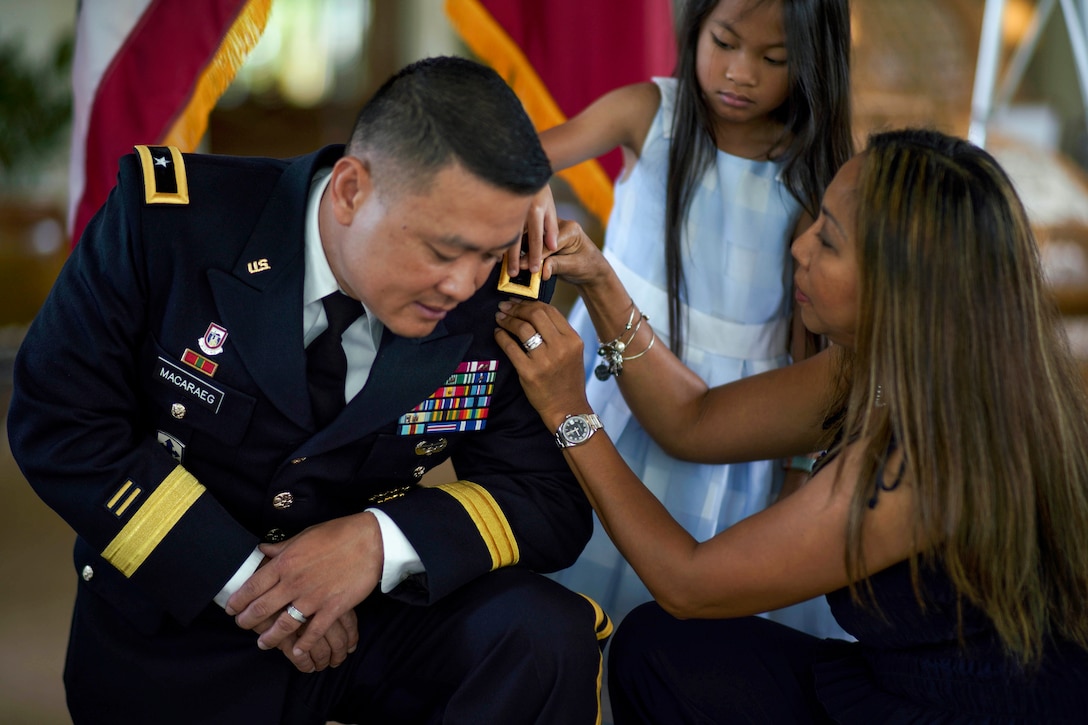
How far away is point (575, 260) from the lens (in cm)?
186

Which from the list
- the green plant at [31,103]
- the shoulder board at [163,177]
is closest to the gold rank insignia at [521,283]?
the shoulder board at [163,177]

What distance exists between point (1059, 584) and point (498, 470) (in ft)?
2.78

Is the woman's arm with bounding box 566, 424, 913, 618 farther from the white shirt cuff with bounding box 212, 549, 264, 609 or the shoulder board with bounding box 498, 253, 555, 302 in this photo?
the white shirt cuff with bounding box 212, 549, 264, 609

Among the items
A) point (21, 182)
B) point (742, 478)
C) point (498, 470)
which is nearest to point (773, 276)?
point (742, 478)

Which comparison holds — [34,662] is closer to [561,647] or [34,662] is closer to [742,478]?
[561,647]

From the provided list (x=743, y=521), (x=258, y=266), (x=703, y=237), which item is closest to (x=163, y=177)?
(x=258, y=266)

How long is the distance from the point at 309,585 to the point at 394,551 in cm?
14

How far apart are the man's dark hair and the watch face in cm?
42

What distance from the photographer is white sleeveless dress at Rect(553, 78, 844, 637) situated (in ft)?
7.47

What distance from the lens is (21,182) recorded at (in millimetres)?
6172

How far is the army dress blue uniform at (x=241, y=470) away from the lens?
1.55 metres

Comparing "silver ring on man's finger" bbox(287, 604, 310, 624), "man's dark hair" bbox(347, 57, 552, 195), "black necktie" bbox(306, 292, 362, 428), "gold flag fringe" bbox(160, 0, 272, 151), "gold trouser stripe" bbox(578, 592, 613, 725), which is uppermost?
"gold flag fringe" bbox(160, 0, 272, 151)

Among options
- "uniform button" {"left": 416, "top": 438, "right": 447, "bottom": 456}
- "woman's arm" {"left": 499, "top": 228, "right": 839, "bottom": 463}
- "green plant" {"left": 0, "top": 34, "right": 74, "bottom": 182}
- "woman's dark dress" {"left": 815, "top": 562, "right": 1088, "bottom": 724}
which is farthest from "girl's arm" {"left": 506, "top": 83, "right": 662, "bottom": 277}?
"green plant" {"left": 0, "top": 34, "right": 74, "bottom": 182}

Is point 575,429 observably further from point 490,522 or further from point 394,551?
point 394,551
